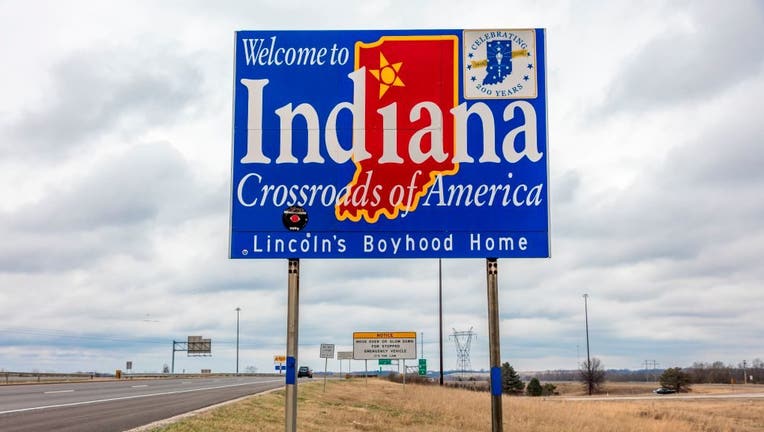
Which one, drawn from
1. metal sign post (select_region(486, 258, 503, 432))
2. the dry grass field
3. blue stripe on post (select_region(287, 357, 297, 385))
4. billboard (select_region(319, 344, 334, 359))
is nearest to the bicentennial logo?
metal sign post (select_region(486, 258, 503, 432))

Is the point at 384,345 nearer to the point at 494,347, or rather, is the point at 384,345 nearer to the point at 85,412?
the point at 85,412

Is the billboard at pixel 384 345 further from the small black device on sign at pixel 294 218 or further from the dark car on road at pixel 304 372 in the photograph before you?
the dark car on road at pixel 304 372

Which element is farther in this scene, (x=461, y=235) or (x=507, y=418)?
(x=507, y=418)

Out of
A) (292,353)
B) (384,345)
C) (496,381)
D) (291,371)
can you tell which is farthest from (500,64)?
(384,345)

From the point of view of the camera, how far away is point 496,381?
35.8 ft

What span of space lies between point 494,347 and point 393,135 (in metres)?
3.29

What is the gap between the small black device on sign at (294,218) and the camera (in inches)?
435

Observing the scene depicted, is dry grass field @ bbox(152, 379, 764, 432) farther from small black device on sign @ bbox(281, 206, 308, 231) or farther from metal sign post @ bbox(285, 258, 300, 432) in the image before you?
small black device on sign @ bbox(281, 206, 308, 231)

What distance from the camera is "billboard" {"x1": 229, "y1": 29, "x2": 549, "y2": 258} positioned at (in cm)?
1127

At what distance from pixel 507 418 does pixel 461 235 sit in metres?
23.2

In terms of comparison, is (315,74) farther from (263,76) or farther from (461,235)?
(461,235)

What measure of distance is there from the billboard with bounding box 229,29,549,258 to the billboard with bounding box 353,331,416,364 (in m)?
36.1

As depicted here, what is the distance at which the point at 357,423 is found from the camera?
1011 inches

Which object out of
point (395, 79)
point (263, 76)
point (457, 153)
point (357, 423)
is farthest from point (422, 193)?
point (357, 423)
